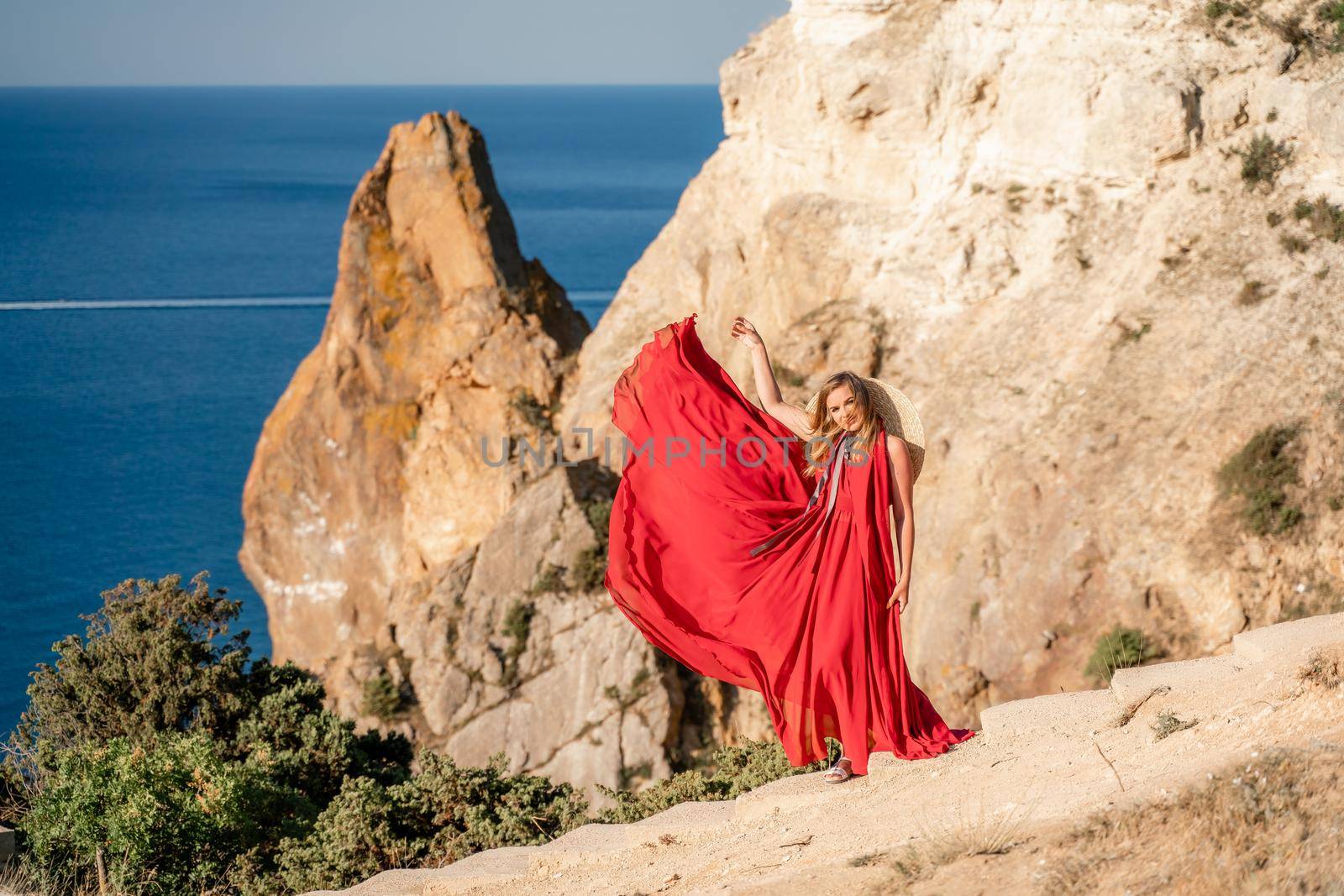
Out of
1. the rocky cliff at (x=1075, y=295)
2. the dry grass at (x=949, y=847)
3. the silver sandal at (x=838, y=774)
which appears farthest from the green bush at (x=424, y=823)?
the rocky cliff at (x=1075, y=295)

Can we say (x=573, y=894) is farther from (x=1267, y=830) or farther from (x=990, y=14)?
(x=990, y=14)

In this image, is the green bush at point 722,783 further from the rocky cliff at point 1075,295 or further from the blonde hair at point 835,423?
the rocky cliff at point 1075,295

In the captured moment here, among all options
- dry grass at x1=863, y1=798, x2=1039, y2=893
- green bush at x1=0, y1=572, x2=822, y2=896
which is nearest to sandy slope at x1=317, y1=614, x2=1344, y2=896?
dry grass at x1=863, y1=798, x2=1039, y2=893

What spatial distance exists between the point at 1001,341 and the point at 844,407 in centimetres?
1168

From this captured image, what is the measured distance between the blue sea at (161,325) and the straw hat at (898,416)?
32.8 m

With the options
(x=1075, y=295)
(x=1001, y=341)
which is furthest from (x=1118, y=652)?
(x=1075, y=295)

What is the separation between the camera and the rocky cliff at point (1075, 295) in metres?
15.4

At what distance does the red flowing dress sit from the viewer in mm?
7508

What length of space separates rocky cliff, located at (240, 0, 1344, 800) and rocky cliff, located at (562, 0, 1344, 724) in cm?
4

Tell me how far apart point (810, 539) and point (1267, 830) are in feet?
9.49

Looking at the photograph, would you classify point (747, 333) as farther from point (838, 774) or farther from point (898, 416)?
point (838, 774)

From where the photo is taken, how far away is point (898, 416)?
751 centimetres

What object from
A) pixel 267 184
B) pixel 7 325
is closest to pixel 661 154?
pixel 267 184

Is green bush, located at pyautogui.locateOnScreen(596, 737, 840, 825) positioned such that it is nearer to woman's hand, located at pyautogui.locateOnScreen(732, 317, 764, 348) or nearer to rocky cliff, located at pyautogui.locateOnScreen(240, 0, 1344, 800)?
woman's hand, located at pyautogui.locateOnScreen(732, 317, 764, 348)
